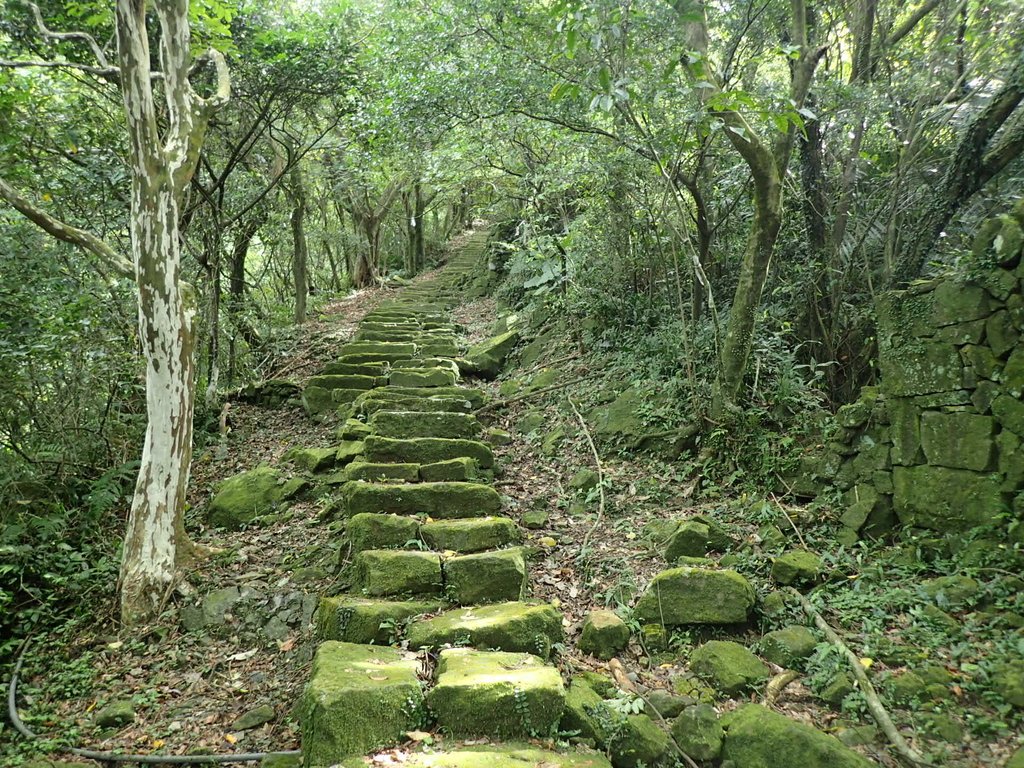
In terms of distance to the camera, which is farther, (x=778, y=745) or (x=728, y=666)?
(x=728, y=666)

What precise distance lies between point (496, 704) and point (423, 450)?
3288mm

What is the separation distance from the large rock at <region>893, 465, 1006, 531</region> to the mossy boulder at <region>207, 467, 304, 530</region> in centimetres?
544

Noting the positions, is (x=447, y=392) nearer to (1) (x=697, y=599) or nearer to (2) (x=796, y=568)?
(1) (x=697, y=599)

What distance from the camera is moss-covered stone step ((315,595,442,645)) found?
12.5 ft

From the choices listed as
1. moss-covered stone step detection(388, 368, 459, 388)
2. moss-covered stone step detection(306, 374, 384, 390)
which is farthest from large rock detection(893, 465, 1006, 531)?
moss-covered stone step detection(306, 374, 384, 390)

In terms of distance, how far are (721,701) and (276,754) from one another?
2535 millimetres

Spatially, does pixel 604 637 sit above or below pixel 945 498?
below

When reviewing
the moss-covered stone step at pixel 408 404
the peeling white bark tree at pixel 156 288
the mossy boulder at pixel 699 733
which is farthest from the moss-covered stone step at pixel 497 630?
the moss-covered stone step at pixel 408 404

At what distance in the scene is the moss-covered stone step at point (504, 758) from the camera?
277 centimetres

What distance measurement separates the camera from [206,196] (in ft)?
26.1

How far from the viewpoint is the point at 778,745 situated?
9.91 feet

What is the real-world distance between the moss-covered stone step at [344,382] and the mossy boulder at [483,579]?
4670 mm

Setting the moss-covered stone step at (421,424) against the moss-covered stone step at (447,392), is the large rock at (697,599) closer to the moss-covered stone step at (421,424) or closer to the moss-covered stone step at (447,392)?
the moss-covered stone step at (421,424)

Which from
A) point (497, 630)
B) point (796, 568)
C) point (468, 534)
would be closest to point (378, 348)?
point (468, 534)
